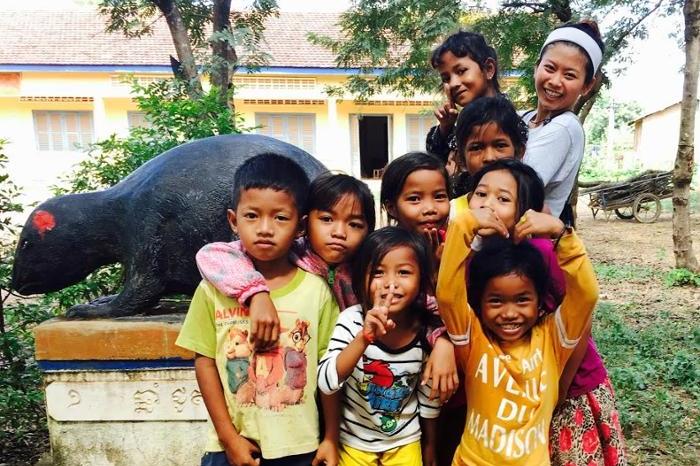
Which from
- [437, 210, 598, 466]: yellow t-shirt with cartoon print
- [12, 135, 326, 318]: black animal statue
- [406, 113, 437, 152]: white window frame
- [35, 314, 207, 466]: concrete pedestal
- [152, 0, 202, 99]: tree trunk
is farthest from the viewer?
[406, 113, 437, 152]: white window frame

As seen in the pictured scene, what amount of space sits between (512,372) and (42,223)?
2240 mm

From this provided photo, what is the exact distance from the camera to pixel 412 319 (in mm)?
1705

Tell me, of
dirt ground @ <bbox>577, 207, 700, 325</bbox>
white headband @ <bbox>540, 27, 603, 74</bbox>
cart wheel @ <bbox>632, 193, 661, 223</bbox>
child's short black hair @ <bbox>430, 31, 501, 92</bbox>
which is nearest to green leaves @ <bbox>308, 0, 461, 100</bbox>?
dirt ground @ <bbox>577, 207, 700, 325</bbox>

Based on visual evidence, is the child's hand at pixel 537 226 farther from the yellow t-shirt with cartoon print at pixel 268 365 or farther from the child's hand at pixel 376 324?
the yellow t-shirt with cartoon print at pixel 268 365

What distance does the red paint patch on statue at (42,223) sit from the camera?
2752mm

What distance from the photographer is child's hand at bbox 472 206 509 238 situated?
144cm

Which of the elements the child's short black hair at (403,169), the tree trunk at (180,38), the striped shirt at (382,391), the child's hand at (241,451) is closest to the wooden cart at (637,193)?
the tree trunk at (180,38)

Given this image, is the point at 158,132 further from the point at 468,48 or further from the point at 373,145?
the point at 373,145

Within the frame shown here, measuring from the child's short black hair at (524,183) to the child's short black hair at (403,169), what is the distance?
22 cm

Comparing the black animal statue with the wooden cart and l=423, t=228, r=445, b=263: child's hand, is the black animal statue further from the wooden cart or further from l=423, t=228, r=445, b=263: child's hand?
the wooden cart

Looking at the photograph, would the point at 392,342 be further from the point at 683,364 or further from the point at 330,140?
the point at 330,140

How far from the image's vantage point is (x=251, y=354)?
1.70 meters

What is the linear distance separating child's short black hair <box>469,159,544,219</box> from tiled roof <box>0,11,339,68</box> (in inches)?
529

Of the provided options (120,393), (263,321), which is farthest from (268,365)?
(120,393)
